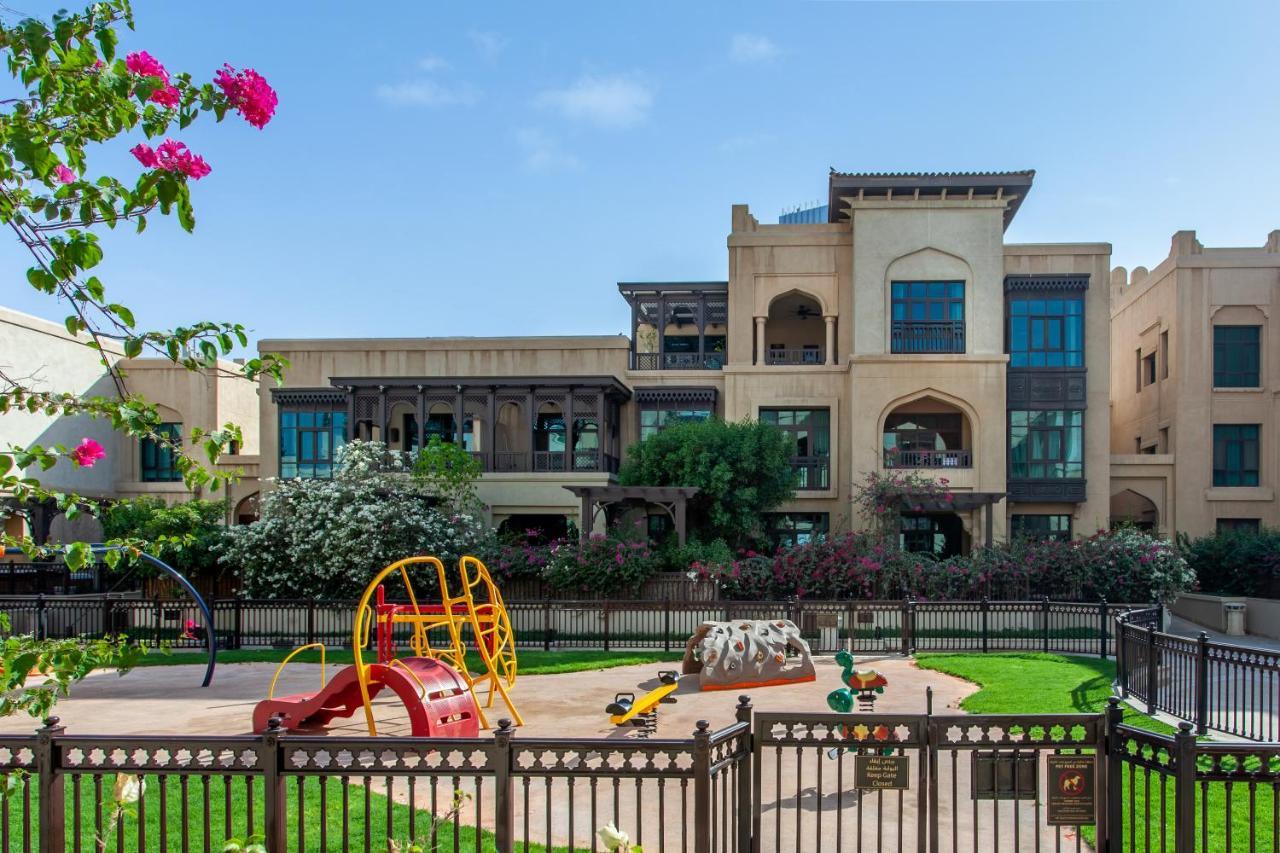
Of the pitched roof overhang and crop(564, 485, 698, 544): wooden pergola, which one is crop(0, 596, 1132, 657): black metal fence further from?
the pitched roof overhang

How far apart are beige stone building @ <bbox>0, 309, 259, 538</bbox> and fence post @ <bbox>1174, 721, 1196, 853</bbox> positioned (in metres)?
33.2

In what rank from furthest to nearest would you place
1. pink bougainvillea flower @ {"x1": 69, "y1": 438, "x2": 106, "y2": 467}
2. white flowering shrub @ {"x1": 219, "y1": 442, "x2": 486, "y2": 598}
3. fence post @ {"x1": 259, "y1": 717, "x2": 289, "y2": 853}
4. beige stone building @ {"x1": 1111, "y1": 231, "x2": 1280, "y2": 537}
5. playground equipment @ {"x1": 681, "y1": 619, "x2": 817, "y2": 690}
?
beige stone building @ {"x1": 1111, "y1": 231, "x2": 1280, "y2": 537}
white flowering shrub @ {"x1": 219, "y1": 442, "x2": 486, "y2": 598}
playground equipment @ {"x1": 681, "y1": 619, "x2": 817, "y2": 690}
fence post @ {"x1": 259, "y1": 717, "x2": 289, "y2": 853}
pink bougainvillea flower @ {"x1": 69, "y1": 438, "x2": 106, "y2": 467}

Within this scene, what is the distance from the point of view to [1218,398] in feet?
103

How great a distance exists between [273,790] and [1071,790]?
15.6 ft

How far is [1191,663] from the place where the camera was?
464 inches

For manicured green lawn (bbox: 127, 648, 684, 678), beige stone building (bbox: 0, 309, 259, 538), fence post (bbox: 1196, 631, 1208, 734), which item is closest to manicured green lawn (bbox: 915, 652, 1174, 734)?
fence post (bbox: 1196, 631, 1208, 734)

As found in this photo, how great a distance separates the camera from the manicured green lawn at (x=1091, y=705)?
298 inches

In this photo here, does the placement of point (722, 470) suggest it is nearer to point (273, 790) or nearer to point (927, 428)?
point (927, 428)

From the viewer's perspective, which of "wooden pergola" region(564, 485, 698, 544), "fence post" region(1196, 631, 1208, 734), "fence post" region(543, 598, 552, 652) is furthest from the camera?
"wooden pergola" region(564, 485, 698, 544)

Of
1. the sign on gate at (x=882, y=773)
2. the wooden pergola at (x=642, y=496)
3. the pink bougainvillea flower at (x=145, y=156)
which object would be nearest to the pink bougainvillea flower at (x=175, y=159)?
the pink bougainvillea flower at (x=145, y=156)

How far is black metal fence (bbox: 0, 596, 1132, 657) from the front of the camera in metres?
19.2

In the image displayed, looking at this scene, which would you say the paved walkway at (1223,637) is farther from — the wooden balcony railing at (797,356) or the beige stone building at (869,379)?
the wooden balcony railing at (797,356)

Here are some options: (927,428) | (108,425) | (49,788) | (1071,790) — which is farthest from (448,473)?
(1071,790)

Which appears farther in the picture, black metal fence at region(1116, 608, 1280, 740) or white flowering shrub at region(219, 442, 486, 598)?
white flowering shrub at region(219, 442, 486, 598)
